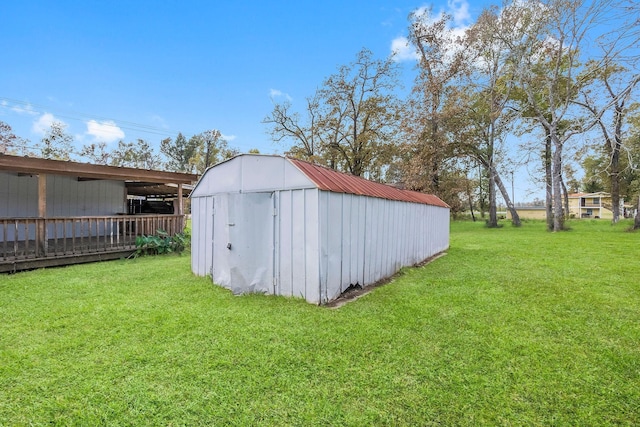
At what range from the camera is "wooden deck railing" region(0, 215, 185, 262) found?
23.2ft

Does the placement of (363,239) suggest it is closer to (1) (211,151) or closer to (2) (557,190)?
(2) (557,190)

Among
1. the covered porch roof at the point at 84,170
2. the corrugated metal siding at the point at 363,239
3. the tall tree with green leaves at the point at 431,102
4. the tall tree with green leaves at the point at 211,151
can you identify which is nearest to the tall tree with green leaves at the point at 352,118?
the tall tree with green leaves at the point at 431,102

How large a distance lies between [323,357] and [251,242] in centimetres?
257

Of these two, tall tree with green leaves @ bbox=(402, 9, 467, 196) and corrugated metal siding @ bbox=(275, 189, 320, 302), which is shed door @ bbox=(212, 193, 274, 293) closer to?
corrugated metal siding @ bbox=(275, 189, 320, 302)

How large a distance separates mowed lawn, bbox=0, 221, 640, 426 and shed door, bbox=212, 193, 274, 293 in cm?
34

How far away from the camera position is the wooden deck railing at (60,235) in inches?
279

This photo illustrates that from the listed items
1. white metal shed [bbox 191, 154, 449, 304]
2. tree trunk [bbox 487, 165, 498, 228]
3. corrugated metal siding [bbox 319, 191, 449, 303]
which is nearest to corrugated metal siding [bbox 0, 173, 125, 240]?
white metal shed [bbox 191, 154, 449, 304]

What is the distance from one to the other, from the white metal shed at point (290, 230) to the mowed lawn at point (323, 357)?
1.25 ft

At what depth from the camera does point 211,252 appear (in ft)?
20.4

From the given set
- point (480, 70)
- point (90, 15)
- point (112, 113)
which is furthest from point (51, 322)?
point (112, 113)

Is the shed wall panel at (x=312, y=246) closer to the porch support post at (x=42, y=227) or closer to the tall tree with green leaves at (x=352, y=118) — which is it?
the porch support post at (x=42, y=227)

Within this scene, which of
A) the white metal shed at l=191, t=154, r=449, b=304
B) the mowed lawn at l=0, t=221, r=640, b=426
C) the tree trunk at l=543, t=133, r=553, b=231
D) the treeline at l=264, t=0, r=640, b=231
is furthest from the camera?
the treeline at l=264, t=0, r=640, b=231

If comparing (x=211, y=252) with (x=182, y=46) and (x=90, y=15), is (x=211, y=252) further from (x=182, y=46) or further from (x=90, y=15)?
(x=182, y=46)

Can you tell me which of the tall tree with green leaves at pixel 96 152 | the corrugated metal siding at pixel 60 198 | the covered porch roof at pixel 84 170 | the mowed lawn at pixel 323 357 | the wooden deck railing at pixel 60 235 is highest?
the tall tree with green leaves at pixel 96 152
